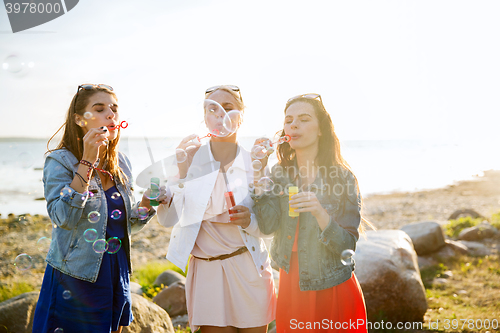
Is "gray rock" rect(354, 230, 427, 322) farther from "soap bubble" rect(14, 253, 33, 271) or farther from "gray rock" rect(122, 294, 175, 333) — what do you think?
"soap bubble" rect(14, 253, 33, 271)

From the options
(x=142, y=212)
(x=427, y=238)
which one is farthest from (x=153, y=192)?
(x=427, y=238)

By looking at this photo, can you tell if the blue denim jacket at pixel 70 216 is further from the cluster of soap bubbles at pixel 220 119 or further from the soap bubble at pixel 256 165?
the soap bubble at pixel 256 165

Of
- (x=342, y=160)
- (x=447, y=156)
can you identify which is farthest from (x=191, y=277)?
(x=447, y=156)

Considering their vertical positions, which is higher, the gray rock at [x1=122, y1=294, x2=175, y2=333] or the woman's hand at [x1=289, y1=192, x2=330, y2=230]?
the woman's hand at [x1=289, y1=192, x2=330, y2=230]

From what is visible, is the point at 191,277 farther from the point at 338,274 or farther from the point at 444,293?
the point at 444,293

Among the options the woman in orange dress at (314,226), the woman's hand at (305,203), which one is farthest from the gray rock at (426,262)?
the woman's hand at (305,203)

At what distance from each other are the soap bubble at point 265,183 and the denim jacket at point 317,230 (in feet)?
0.26

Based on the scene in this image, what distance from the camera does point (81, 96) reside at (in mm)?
2396

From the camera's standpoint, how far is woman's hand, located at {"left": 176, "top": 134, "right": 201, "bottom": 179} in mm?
2508

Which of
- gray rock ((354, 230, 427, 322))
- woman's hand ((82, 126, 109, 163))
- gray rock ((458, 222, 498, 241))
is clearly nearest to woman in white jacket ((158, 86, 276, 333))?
woman's hand ((82, 126, 109, 163))

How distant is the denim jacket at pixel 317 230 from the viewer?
252 centimetres

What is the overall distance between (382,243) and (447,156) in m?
37.2

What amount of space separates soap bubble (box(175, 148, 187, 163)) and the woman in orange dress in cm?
53

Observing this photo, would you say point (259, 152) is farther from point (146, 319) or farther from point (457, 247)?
point (457, 247)
